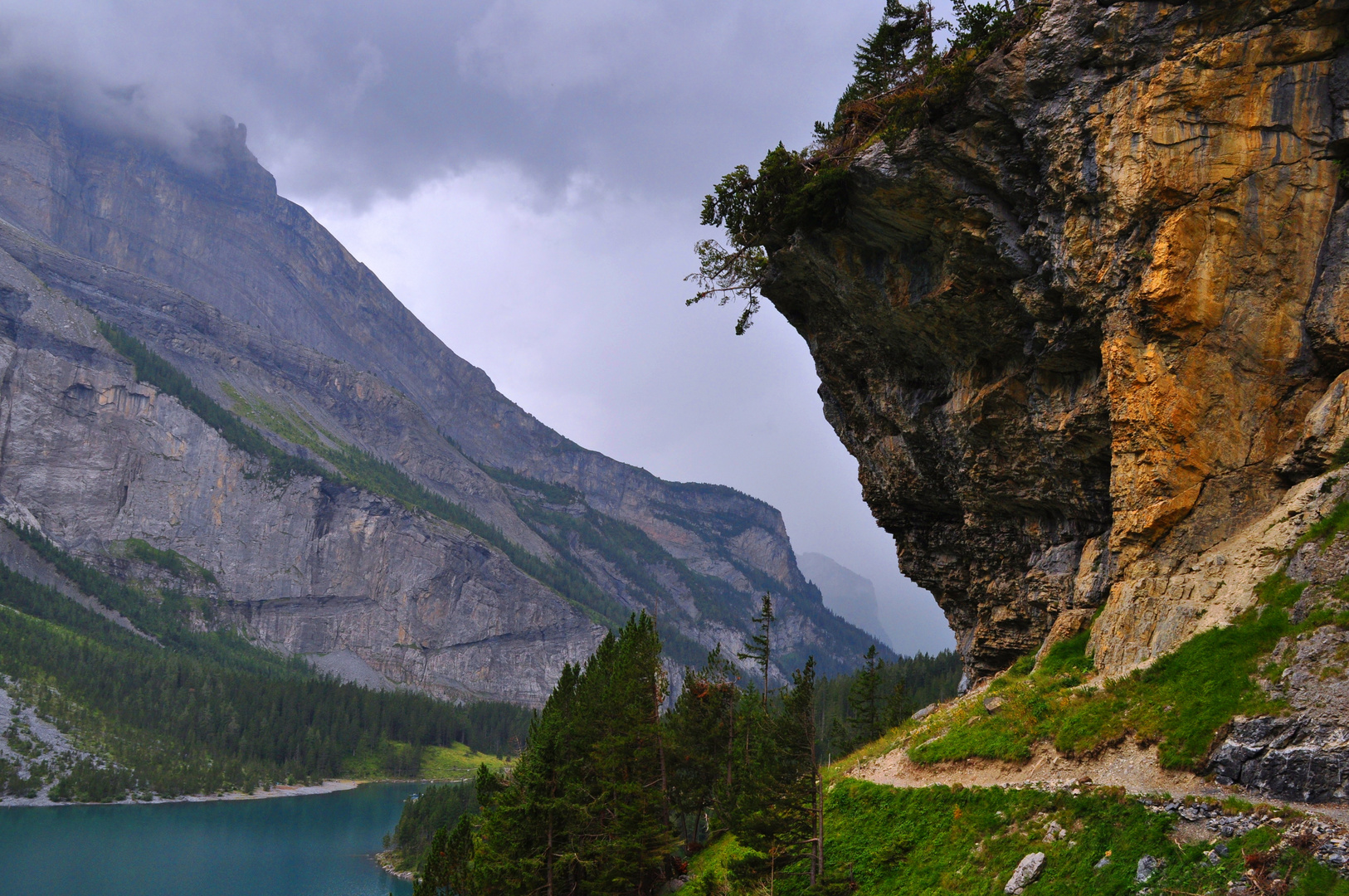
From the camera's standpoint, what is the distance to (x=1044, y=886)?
50.4 ft

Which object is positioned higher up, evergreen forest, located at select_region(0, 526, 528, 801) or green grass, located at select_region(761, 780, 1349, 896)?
green grass, located at select_region(761, 780, 1349, 896)

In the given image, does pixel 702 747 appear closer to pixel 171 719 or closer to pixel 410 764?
pixel 171 719

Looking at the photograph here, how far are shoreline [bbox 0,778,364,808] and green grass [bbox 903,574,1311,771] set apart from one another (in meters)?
137

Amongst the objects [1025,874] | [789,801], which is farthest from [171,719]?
[1025,874]

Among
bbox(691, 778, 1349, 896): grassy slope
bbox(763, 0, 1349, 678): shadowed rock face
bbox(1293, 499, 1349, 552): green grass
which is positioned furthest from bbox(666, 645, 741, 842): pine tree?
bbox(1293, 499, 1349, 552): green grass

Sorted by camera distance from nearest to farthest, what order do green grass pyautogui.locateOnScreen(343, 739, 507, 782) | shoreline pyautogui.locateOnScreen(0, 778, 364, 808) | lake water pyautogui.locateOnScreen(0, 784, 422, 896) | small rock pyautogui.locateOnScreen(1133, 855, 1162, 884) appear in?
small rock pyautogui.locateOnScreen(1133, 855, 1162, 884) → lake water pyautogui.locateOnScreen(0, 784, 422, 896) → shoreline pyautogui.locateOnScreen(0, 778, 364, 808) → green grass pyautogui.locateOnScreen(343, 739, 507, 782)

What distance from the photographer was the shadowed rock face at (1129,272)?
2014 centimetres

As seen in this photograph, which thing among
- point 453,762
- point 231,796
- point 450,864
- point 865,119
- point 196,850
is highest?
point 865,119

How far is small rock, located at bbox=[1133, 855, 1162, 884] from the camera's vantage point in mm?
13500

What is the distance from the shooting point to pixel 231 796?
13225 centimetres

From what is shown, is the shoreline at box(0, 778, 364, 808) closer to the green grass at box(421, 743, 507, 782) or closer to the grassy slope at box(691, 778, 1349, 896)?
the green grass at box(421, 743, 507, 782)

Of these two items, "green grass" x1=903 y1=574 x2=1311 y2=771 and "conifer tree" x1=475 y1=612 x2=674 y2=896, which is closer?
"green grass" x1=903 y1=574 x2=1311 y2=771

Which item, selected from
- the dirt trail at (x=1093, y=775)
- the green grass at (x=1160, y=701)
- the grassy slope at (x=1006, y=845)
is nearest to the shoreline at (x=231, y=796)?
the grassy slope at (x=1006, y=845)

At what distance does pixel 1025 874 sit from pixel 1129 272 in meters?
15.9
